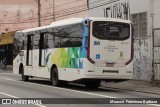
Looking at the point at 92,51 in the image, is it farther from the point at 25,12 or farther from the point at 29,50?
the point at 25,12

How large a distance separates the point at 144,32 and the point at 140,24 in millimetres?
767

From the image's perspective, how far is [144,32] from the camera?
88.9 feet

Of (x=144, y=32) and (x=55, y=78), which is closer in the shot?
(x=55, y=78)

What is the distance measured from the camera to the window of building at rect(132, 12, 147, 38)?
27.1 meters

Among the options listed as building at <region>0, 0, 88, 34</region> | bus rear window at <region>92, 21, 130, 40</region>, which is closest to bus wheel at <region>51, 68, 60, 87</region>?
bus rear window at <region>92, 21, 130, 40</region>

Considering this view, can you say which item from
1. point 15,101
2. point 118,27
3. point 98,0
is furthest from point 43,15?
point 15,101

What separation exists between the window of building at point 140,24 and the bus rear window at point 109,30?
23.1ft

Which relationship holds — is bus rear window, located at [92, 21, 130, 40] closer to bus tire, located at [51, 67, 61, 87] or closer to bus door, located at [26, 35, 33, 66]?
bus tire, located at [51, 67, 61, 87]

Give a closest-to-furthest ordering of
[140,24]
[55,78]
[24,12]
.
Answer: [55,78] < [140,24] < [24,12]

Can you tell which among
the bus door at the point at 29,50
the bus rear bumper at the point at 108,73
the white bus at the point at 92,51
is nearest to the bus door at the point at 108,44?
the white bus at the point at 92,51

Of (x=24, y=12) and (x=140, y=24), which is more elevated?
(x=24, y=12)

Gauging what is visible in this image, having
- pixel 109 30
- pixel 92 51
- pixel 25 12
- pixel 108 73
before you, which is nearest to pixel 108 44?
pixel 109 30

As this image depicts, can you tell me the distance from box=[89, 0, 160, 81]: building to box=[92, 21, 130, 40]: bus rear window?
4871 mm

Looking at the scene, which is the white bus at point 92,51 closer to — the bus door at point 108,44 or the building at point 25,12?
the bus door at point 108,44
